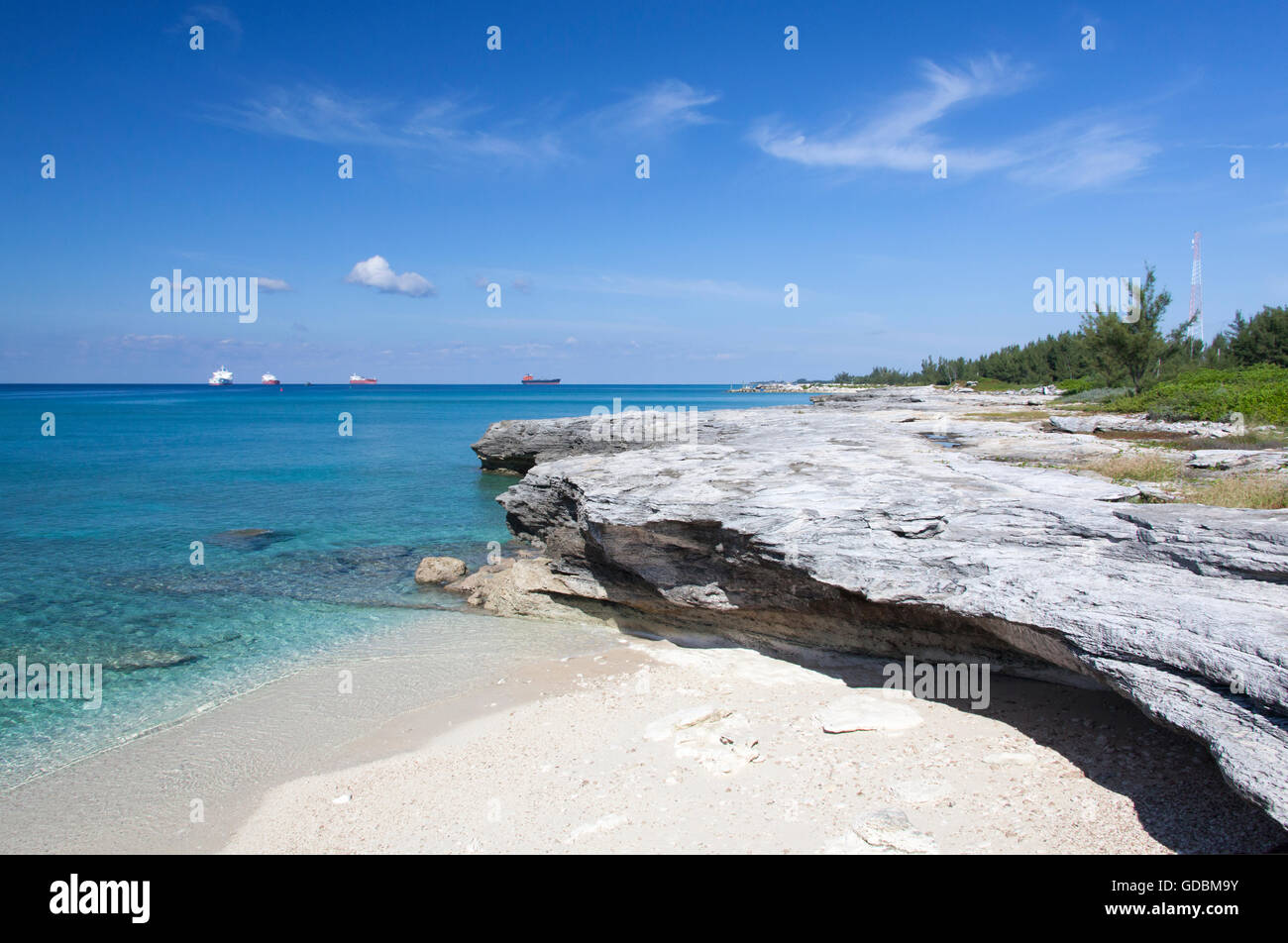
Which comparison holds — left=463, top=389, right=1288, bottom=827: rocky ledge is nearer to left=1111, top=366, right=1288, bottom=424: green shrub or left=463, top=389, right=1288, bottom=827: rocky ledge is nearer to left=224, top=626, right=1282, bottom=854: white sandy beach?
left=224, top=626, right=1282, bottom=854: white sandy beach

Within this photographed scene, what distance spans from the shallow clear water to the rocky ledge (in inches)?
153

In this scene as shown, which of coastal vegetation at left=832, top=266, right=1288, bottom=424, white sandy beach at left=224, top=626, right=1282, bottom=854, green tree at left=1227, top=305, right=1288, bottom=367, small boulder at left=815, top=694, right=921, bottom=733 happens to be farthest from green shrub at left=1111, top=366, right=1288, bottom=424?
small boulder at left=815, top=694, right=921, bottom=733

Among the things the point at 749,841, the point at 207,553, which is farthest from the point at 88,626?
the point at 749,841

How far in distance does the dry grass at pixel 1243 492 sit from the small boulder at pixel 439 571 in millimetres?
17220

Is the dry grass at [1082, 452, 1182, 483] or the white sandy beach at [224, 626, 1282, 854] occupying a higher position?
the dry grass at [1082, 452, 1182, 483]

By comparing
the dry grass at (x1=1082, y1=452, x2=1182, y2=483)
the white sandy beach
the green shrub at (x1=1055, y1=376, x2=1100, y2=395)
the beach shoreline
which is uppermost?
the green shrub at (x1=1055, y1=376, x2=1100, y2=395)

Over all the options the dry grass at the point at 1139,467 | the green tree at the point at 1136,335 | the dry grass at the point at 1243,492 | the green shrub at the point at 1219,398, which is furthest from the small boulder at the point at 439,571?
the green tree at the point at 1136,335

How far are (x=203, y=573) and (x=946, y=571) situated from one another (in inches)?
830

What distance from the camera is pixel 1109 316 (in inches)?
1591

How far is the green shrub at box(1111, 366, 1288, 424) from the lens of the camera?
25344mm

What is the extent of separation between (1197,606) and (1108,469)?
31.6 ft
